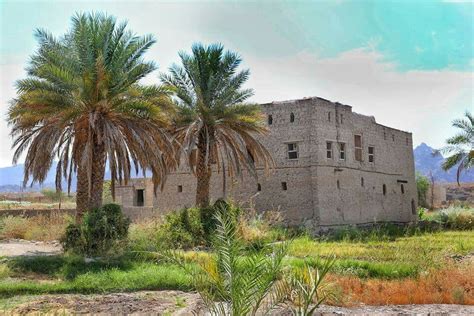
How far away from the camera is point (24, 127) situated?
60.6 feet

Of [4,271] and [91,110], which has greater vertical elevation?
[91,110]

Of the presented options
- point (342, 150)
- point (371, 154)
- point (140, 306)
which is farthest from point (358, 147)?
point (140, 306)

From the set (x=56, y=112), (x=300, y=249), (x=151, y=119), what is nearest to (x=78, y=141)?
(x=56, y=112)

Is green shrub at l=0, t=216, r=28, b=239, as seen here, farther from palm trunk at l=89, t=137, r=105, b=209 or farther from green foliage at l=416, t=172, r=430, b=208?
green foliage at l=416, t=172, r=430, b=208

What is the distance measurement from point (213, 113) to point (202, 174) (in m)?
2.74

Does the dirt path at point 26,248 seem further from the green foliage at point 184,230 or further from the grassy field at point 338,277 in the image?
the green foliage at point 184,230

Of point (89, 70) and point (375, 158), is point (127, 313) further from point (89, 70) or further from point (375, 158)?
point (375, 158)

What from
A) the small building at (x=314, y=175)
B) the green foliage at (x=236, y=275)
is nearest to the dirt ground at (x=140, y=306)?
the green foliage at (x=236, y=275)

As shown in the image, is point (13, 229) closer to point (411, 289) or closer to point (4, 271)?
point (4, 271)

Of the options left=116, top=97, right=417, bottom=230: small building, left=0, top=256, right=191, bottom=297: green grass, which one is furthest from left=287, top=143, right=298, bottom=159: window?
left=0, top=256, right=191, bottom=297: green grass

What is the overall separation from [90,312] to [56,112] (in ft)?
29.0

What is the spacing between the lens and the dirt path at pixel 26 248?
16.7 meters

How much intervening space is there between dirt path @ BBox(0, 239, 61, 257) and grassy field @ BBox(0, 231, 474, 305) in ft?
6.74

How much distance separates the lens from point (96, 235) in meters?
16.4
